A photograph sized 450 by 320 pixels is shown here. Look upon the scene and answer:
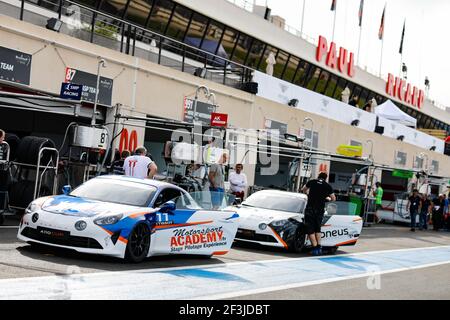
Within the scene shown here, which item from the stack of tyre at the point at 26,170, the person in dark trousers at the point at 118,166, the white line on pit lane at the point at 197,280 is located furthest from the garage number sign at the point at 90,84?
the white line on pit lane at the point at 197,280

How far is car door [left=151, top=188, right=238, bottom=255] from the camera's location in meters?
11.6

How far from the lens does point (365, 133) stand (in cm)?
4294

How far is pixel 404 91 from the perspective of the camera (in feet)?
198

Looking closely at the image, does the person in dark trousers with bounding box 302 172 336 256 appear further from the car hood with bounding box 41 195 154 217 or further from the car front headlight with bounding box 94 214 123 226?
the car front headlight with bounding box 94 214 123 226

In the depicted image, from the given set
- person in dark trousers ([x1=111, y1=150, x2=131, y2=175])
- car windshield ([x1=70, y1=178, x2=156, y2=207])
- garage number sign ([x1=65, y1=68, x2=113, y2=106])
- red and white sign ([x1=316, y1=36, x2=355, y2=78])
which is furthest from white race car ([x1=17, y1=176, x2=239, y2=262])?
red and white sign ([x1=316, y1=36, x2=355, y2=78])

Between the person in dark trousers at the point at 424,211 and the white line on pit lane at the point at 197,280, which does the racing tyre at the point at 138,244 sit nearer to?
the white line on pit lane at the point at 197,280

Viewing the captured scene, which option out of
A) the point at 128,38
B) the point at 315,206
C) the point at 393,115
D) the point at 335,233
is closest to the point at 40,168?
the point at 315,206

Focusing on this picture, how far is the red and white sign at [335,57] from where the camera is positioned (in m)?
44.0

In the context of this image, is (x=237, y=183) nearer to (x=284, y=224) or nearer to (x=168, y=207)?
(x=284, y=224)

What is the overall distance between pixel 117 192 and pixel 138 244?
108cm

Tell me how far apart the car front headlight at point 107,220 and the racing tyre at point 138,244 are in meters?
0.31
